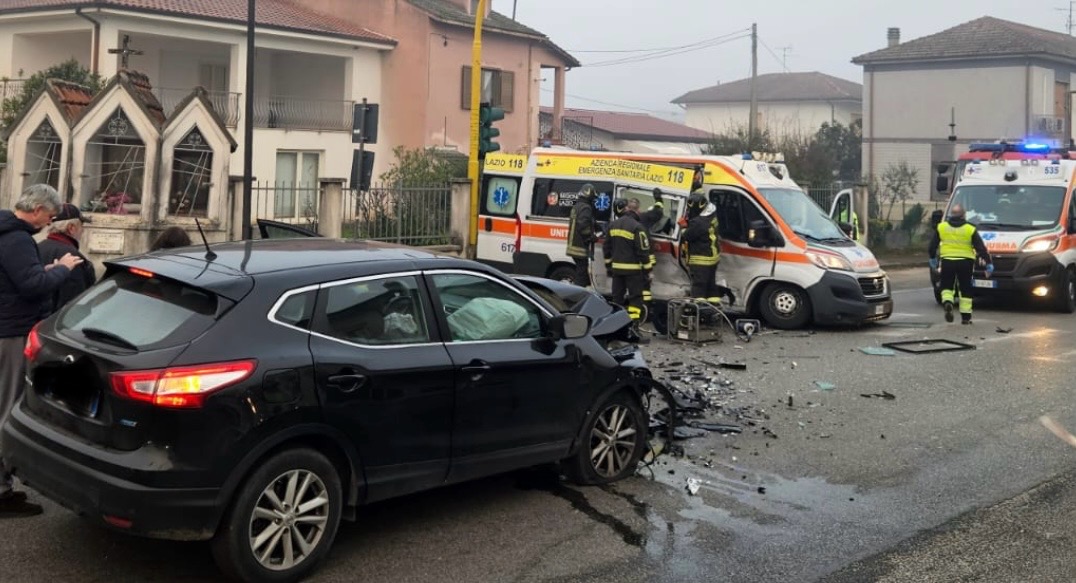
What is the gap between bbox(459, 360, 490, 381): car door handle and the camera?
5.59 m

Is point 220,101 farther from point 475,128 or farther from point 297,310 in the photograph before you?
point 297,310

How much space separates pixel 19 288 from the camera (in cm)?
561

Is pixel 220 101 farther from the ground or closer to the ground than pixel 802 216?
farther from the ground

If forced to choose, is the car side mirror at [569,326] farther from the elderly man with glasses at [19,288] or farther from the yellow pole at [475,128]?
the yellow pole at [475,128]

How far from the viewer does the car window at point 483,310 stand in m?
5.72

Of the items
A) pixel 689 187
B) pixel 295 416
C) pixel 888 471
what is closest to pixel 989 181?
pixel 689 187

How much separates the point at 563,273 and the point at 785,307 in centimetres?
330

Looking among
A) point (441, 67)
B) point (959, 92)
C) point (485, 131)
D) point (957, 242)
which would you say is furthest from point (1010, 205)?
point (959, 92)

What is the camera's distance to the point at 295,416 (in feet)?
15.8

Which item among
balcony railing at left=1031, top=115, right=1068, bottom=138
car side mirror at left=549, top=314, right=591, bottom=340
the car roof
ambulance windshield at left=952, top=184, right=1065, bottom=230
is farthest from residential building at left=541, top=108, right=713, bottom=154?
the car roof

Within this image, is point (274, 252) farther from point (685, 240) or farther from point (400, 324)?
point (685, 240)

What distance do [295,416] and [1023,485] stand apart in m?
4.76

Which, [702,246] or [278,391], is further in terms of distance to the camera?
[702,246]

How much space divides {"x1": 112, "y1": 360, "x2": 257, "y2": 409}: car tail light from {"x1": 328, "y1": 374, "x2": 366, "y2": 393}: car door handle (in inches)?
20.4
